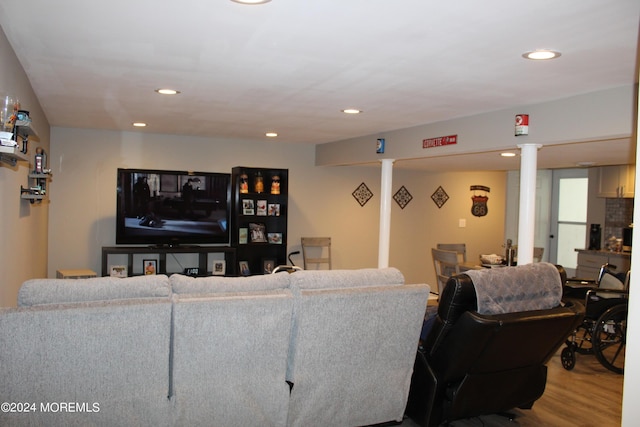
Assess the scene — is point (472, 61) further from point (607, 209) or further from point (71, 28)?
point (607, 209)

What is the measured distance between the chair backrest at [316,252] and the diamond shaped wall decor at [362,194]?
844mm

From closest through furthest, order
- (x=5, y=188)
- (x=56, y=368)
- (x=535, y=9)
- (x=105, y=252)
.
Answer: (x=535, y=9)
(x=56, y=368)
(x=5, y=188)
(x=105, y=252)

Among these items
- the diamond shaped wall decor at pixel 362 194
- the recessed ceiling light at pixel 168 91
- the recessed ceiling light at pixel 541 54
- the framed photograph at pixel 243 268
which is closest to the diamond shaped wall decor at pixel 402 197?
the diamond shaped wall decor at pixel 362 194

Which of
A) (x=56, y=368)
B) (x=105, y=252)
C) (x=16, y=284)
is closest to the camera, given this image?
(x=56, y=368)

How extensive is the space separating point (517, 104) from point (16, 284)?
4.18m

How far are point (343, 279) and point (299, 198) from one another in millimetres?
5474

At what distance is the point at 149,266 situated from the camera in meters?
7.66

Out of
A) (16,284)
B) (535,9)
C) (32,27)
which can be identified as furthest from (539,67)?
(16,284)

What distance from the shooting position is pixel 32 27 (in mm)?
2957

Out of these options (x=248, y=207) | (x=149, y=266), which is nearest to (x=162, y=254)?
(x=149, y=266)

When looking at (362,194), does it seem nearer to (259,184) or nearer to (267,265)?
(259,184)

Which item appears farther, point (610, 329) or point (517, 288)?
point (610, 329)

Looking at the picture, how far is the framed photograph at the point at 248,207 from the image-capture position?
816 centimetres

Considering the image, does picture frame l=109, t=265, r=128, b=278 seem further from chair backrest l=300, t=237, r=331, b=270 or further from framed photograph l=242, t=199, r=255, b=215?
chair backrest l=300, t=237, r=331, b=270
